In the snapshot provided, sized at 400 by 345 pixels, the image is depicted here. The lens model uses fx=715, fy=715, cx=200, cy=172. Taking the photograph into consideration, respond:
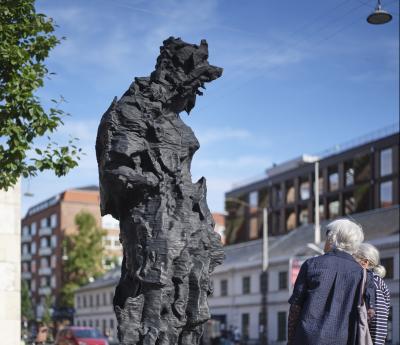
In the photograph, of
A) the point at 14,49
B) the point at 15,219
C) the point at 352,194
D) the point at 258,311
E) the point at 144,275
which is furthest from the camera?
the point at 352,194

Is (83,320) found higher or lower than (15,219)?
lower

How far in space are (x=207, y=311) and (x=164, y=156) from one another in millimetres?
1220

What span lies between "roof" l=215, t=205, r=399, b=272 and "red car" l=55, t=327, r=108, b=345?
68.7 ft

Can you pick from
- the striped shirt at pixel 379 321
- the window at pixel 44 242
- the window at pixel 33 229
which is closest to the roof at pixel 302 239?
the striped shirt at pixel 379 321

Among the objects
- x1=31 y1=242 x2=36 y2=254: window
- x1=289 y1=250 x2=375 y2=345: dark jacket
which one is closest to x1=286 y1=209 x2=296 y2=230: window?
x1=31 y1=242 x2=36 y2=254: window

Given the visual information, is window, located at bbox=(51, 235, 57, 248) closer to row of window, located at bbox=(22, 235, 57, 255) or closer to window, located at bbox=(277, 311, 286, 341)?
row of window, located at bbox=(22, 235, 57, 255)

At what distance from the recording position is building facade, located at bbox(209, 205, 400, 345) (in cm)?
4559

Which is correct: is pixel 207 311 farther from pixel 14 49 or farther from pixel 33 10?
pixel 33 10

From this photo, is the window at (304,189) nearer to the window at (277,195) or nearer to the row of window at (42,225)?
the window at (277,195)

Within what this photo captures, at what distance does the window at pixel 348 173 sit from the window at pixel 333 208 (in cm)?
268

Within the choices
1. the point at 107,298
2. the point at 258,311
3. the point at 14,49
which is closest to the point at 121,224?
the point at 14,49

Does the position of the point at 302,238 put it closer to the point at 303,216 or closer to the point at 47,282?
the point at 303,216

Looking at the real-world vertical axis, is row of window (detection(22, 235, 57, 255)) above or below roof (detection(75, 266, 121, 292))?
above

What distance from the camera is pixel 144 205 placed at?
5289 millimetres
